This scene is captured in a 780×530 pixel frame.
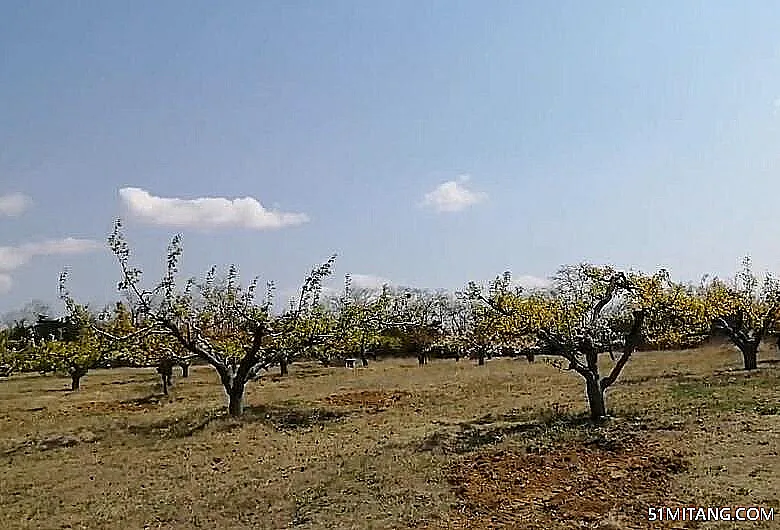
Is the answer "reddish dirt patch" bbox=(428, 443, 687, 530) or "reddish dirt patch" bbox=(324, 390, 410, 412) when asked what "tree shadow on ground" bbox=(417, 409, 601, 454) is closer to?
"reddish dirt patch" bbox=(428, 443, 687, 530)

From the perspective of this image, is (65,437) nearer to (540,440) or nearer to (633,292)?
(540,440)

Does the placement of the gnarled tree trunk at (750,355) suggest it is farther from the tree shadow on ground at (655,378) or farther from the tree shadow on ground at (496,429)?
the tree shadow on ground at (496,429)

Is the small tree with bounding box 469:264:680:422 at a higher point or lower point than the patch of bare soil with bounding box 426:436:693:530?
higher

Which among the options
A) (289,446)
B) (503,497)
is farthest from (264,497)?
(289,446)

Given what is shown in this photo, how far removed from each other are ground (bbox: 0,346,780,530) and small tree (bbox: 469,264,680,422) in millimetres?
1156

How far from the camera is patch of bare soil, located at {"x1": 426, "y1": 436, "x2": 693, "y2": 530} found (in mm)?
8055

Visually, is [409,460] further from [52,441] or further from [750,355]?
[750,355]

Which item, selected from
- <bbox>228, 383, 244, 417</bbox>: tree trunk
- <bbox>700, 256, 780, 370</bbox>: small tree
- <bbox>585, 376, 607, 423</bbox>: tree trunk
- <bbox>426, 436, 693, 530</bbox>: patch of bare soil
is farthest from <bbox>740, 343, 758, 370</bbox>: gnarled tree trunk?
<bbox>228, 383, 244, 417</bbox>: tree trunk

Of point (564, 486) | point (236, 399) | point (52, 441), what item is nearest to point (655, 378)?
point (236, 399)

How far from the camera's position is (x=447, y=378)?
2877 cm

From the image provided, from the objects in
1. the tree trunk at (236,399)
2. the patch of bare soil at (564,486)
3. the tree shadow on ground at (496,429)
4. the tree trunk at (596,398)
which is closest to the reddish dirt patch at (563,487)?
the patch of bare soil at (564,486)

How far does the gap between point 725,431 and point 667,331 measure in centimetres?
406

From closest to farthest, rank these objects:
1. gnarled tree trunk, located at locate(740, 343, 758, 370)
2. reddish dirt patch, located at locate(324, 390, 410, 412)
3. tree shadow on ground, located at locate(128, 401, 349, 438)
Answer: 1. tree shadow on ground, located at locate(128, 401, 349, 438)
2. reddish dirt patch, located at locate(324, 390, 410, 412)
3. gnarled tree trunk, located at locate(740, 343, 758, 370)

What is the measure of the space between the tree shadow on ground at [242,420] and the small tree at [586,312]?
5.26 meters
